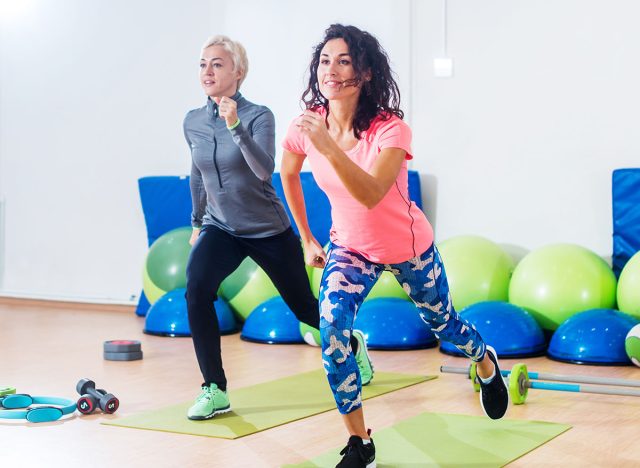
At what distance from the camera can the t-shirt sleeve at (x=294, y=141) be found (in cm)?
307

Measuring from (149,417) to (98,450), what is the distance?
504 mm

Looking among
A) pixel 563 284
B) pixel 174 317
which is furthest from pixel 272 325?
pixel 563 284

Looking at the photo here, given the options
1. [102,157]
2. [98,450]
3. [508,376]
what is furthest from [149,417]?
[102,157]

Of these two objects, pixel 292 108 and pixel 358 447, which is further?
pixel 292 108

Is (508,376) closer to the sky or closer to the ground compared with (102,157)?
closer to the ground

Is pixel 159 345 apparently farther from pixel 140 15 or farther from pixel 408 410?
pixel 140 15

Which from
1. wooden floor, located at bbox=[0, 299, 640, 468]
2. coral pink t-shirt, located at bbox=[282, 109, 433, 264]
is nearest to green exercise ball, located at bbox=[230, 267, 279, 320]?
wooden floor, located at bbox=[0, 299, 640, 468]

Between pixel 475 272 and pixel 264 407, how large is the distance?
2175 mm

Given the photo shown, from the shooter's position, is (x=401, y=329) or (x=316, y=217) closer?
(x=401, y=329)

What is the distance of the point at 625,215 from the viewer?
5.70m

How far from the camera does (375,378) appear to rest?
15.1 feet

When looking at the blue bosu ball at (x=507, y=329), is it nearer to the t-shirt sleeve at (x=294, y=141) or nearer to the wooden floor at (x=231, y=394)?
the wooden floor at (x=231, y=394)

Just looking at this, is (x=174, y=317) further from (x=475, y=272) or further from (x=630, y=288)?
(x=630, y=288)

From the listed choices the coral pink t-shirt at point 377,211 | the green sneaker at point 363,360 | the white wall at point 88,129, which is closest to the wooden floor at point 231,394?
the green sneaker at point 363,360
